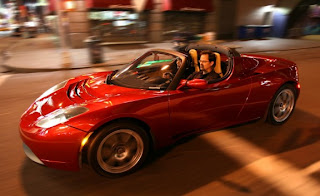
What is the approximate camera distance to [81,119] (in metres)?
2.49

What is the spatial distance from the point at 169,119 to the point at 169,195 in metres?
0.84

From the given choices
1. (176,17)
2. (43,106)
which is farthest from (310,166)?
(176,17)

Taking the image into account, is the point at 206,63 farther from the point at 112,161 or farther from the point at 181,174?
the point at 112,161

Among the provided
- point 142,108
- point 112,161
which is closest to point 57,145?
point 112,161

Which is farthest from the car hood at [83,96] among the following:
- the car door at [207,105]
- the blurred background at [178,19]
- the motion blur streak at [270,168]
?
the blurred background at [178,19]

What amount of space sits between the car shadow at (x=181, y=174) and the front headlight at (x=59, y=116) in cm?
61

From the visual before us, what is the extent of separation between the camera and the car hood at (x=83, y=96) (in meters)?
2.78

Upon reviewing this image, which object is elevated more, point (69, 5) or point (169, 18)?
point (69, 5)

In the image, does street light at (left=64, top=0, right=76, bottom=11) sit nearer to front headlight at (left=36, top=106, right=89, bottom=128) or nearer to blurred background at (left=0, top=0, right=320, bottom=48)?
blurred background at (left=0, top=0, right=320, bottom=48)

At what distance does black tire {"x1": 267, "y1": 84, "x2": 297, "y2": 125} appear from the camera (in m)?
3.96

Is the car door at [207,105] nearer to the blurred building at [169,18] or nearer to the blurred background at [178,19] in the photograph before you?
the blurred background at [178,19]

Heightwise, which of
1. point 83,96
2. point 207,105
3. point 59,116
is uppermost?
point 83,96

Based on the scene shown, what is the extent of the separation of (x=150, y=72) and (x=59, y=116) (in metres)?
1.44

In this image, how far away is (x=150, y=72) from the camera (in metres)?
3.59
